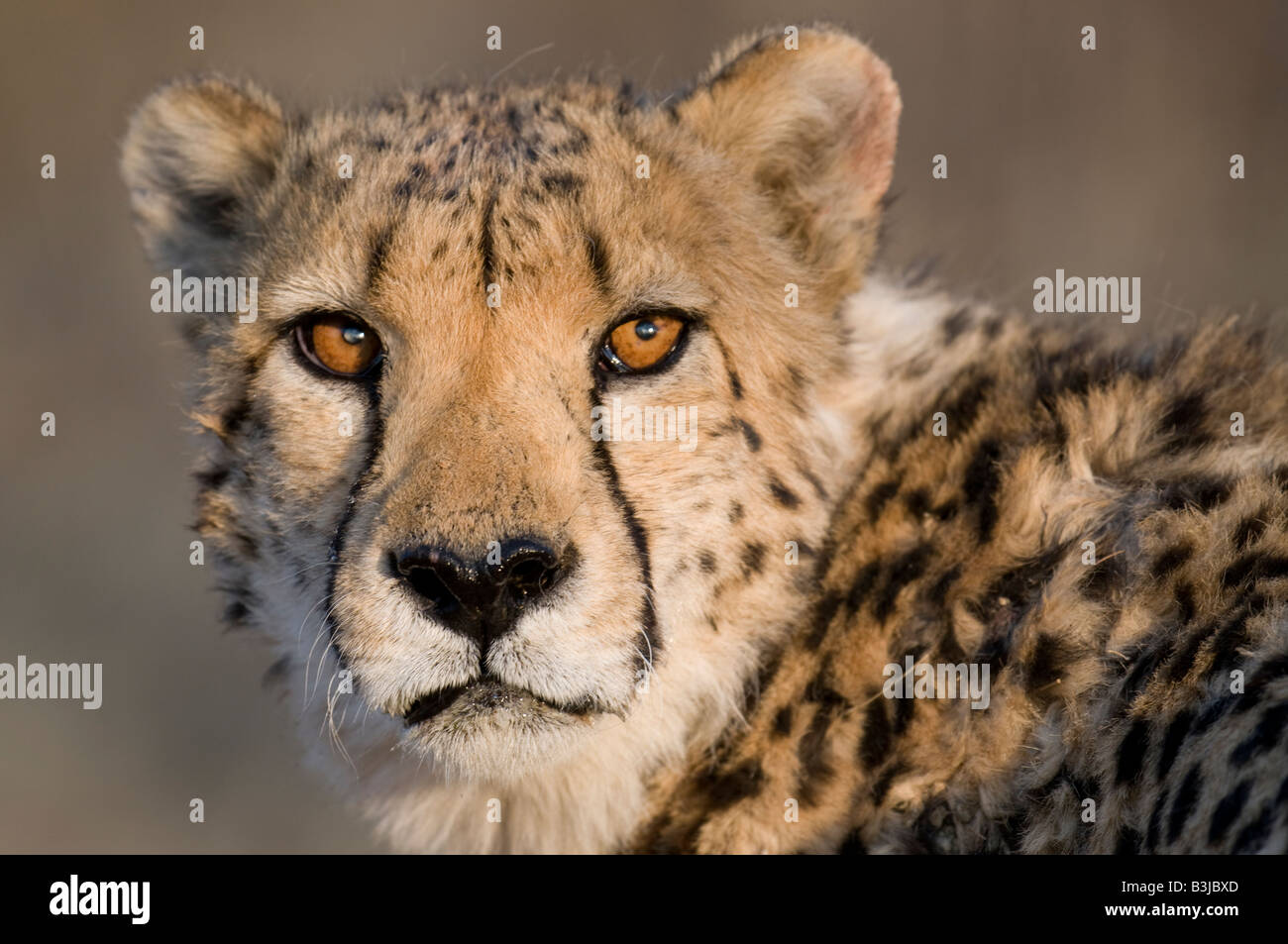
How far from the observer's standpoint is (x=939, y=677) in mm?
2428

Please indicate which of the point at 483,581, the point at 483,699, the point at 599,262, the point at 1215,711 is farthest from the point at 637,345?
the point at 1215,711

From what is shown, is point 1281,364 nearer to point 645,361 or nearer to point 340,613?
point 645,361

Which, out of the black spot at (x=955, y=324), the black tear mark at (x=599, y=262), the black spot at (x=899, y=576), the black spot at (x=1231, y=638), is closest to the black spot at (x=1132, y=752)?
the black spot at (x=1231, y=638)

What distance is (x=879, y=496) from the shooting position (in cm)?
267

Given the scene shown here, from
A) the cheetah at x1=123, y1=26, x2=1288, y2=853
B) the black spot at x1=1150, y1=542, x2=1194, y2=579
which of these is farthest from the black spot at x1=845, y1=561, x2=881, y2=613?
the black spot at x1=1150, y1=542, x2=1194, y2=579

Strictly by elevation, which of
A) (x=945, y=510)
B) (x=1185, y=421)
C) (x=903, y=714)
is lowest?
(x=903, y=714)

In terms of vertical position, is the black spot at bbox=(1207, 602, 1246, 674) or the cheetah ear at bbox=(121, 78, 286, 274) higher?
the cheetah ear at bbox=(121, 78, 286, 274)

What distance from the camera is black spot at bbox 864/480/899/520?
8.71 ft

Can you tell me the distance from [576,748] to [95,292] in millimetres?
5599

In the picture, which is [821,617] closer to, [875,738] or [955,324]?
[875,738]

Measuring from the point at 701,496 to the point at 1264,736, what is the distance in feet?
3.28

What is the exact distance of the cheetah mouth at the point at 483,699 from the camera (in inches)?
89.9

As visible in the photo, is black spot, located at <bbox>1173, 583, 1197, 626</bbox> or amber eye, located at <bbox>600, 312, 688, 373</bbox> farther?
amber eye, located at <bbox>600, 312, 688, 373</bbox>

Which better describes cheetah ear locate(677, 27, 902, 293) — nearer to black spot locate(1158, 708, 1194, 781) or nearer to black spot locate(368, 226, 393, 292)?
black spot locate(368, 226, 393, 292)
